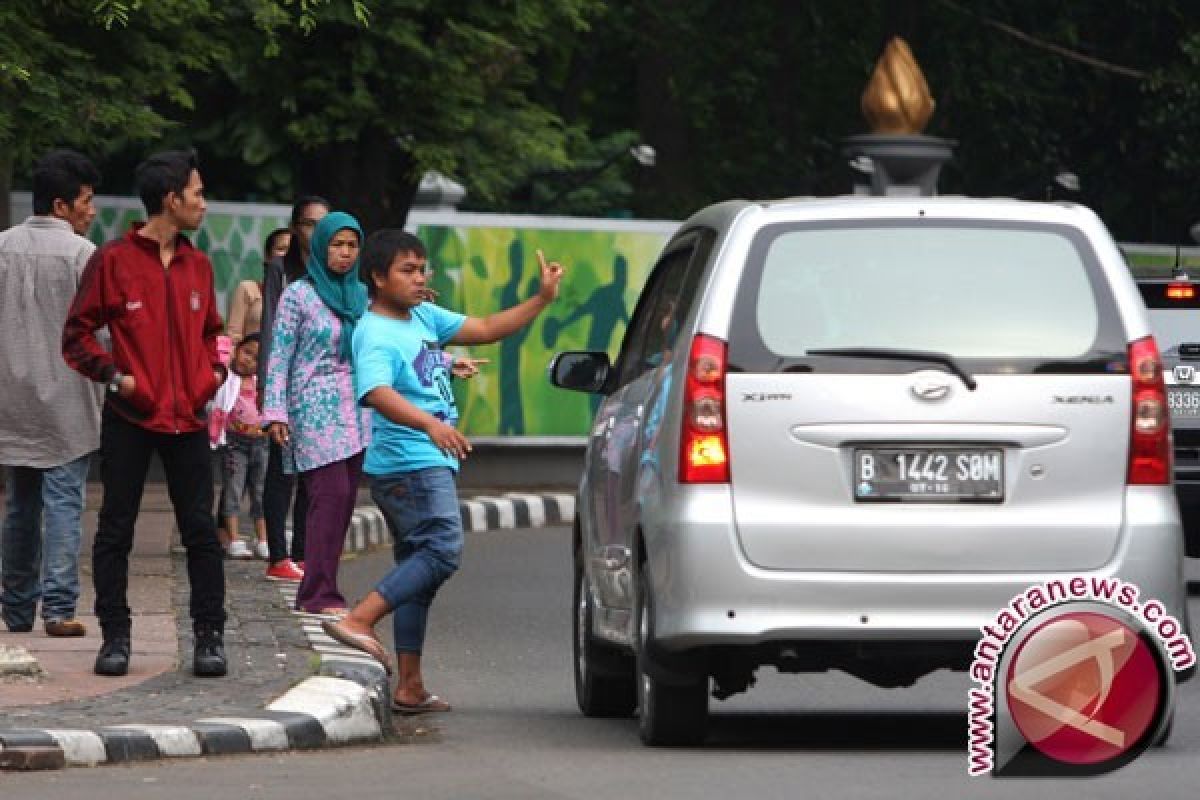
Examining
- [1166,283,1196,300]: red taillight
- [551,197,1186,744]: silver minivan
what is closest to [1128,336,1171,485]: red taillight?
[551,197,1186,744]: silver minivan

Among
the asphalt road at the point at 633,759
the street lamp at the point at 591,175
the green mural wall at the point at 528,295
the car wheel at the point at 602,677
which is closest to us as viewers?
the asphalt road at the point at 633,759

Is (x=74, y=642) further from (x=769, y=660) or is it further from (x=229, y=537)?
(x=229, y=537)

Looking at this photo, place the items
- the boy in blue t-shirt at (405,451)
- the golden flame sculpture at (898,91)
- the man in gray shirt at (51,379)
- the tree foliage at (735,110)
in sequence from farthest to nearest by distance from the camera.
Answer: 1. the golden flame sculpture at (898,91)
2. the tree foliage at (735,110)
3. the man in gray shirt at (51,379)
4. the boy in blue t-shirt at (405,451)

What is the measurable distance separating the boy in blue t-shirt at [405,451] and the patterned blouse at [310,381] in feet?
8.80

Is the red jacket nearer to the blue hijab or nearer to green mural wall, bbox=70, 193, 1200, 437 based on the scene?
the blue hijab

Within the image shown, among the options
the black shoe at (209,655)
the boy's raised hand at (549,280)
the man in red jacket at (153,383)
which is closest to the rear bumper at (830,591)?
the boy's raised hand at (549,280)

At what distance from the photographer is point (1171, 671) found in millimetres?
10203

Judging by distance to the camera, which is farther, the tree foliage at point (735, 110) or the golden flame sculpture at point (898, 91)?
the golden flame sculpture at point (898, 91)

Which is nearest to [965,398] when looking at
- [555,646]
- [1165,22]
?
[555,646]

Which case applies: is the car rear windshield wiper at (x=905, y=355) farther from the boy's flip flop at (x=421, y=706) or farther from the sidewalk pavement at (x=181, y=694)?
the boy's flip flop at (x=421, y=706)

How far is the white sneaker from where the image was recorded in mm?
18719

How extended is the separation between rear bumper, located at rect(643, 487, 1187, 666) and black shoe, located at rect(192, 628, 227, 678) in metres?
2.28

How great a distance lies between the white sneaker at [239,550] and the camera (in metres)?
18.7

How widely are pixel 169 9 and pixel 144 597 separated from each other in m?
4.74
